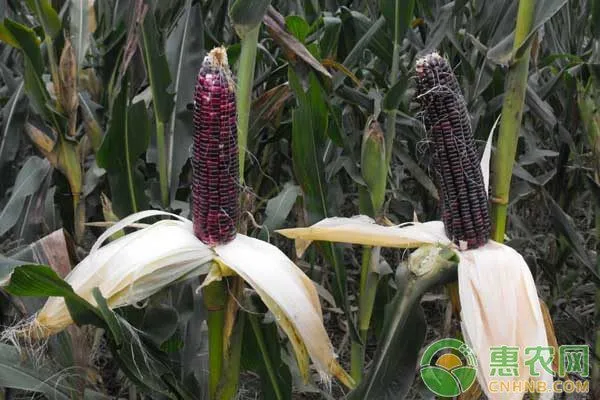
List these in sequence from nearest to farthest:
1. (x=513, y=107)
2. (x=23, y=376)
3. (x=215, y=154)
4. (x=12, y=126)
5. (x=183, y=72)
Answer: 1. (x=215, y=154)
2. (x=513, y=107)
3. (x=23, y=376)
4. (x=183, y=72)
5. (x=12, y=126)

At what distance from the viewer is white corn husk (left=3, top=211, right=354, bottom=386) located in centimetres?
123

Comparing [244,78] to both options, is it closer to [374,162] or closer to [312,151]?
[312,151]

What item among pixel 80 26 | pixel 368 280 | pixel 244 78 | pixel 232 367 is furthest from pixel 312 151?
pixel 80 26

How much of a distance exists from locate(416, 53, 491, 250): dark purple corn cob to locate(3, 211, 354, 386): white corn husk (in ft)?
1.03

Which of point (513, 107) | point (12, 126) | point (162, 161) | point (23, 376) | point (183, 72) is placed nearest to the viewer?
point (513, 107)

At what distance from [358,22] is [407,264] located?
4.02ft

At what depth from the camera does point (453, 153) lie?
4.23 feet

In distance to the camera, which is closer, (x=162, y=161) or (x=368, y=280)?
(x=162, y=161)

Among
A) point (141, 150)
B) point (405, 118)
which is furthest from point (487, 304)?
point (405, 118)

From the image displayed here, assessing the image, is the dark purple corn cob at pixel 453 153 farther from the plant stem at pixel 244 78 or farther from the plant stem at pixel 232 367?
the plant stem at pixel 232 367

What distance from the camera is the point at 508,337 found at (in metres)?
1.24

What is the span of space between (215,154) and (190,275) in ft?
0.75

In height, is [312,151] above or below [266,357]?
above

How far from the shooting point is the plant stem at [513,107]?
→ 1.29 metres
